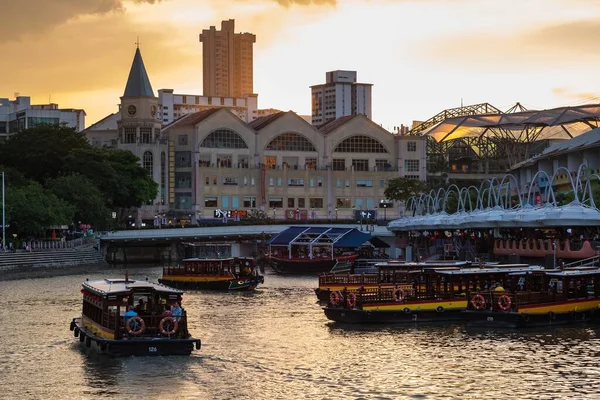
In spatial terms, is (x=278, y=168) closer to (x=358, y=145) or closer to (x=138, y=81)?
(x=358, y=145)

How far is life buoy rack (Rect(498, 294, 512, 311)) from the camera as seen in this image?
2510 inches

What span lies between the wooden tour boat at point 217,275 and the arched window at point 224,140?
87871mm

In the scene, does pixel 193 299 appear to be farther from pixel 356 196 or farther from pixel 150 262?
pixel 356 196

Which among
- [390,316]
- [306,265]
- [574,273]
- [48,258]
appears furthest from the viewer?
[306,265]

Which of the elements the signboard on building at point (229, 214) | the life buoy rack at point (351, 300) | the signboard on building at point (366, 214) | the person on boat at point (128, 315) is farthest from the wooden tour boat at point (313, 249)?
the person on boat at point (128, 315)

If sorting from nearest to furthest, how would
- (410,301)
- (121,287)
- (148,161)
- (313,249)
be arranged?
(121,287), (410,301), (313,249), (148,161)

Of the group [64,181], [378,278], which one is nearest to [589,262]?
[378,278]

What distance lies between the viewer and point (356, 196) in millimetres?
198500

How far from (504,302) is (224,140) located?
428 ft

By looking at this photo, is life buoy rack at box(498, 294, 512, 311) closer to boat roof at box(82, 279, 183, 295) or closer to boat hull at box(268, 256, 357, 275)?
boat roof at box(82, 279, 183, 295)

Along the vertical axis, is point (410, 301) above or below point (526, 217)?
below

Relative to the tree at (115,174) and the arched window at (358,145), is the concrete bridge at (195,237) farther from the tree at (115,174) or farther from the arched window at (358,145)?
the arched window at (358,145)

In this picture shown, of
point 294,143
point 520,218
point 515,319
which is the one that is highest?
point 294,143

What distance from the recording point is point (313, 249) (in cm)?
13475
